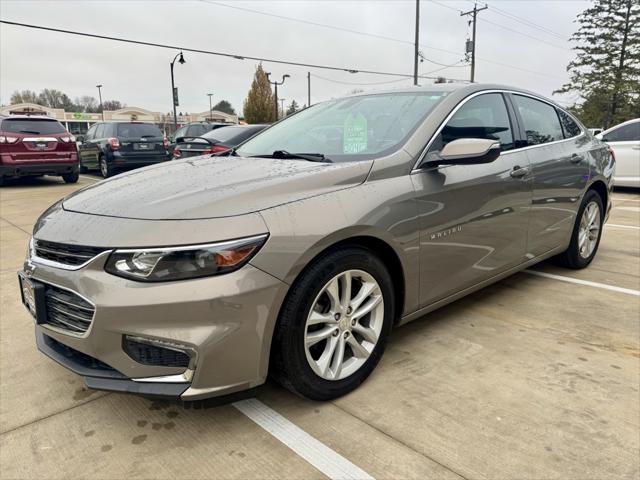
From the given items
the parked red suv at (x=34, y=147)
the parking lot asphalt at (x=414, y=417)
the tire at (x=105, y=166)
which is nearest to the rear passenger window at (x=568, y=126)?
the parking lot asphalt at (x=414, y=417)

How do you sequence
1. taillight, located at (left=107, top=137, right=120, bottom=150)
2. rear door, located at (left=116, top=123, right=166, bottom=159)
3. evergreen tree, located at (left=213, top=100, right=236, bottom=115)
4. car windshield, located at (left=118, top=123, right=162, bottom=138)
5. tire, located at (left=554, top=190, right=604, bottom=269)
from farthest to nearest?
evergreen tree, located at (left=213, top=100, right=236, bottom=115), car windshield, located at (left=118, top=123, right=162, bottom=138), rear door, located at (left=116, top=123, right=166, bottom=159), taillight, located at (left=107, top=137, right=120, bottom=150), tire, located at (left=554, top=190, right=604, bottom=269)

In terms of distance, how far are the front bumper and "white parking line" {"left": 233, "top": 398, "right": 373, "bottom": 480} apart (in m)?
0.30

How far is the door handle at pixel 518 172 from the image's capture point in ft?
10.7

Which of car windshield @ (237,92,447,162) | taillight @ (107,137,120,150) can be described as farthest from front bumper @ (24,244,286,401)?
taillight @ (107,137,120,150)

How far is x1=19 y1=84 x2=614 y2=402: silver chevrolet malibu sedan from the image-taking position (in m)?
1.89

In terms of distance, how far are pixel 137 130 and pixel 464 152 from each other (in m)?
11.9

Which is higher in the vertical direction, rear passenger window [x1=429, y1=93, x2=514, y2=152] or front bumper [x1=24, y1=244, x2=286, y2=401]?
rear passenger window [x1=429, y1=93, x2=514, y2=152]

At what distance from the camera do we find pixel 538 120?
149 inches

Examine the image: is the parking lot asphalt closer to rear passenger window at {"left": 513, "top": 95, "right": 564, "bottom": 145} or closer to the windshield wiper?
the windshield wiper

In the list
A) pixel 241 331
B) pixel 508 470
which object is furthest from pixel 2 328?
pixel 508 470

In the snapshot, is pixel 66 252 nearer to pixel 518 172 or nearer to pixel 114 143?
pixel 518 172

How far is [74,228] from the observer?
2.13 meters

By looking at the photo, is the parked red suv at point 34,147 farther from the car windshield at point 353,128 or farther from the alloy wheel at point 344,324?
the alloy wheel at point 344,324

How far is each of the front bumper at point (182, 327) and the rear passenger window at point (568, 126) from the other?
333 centimetres
